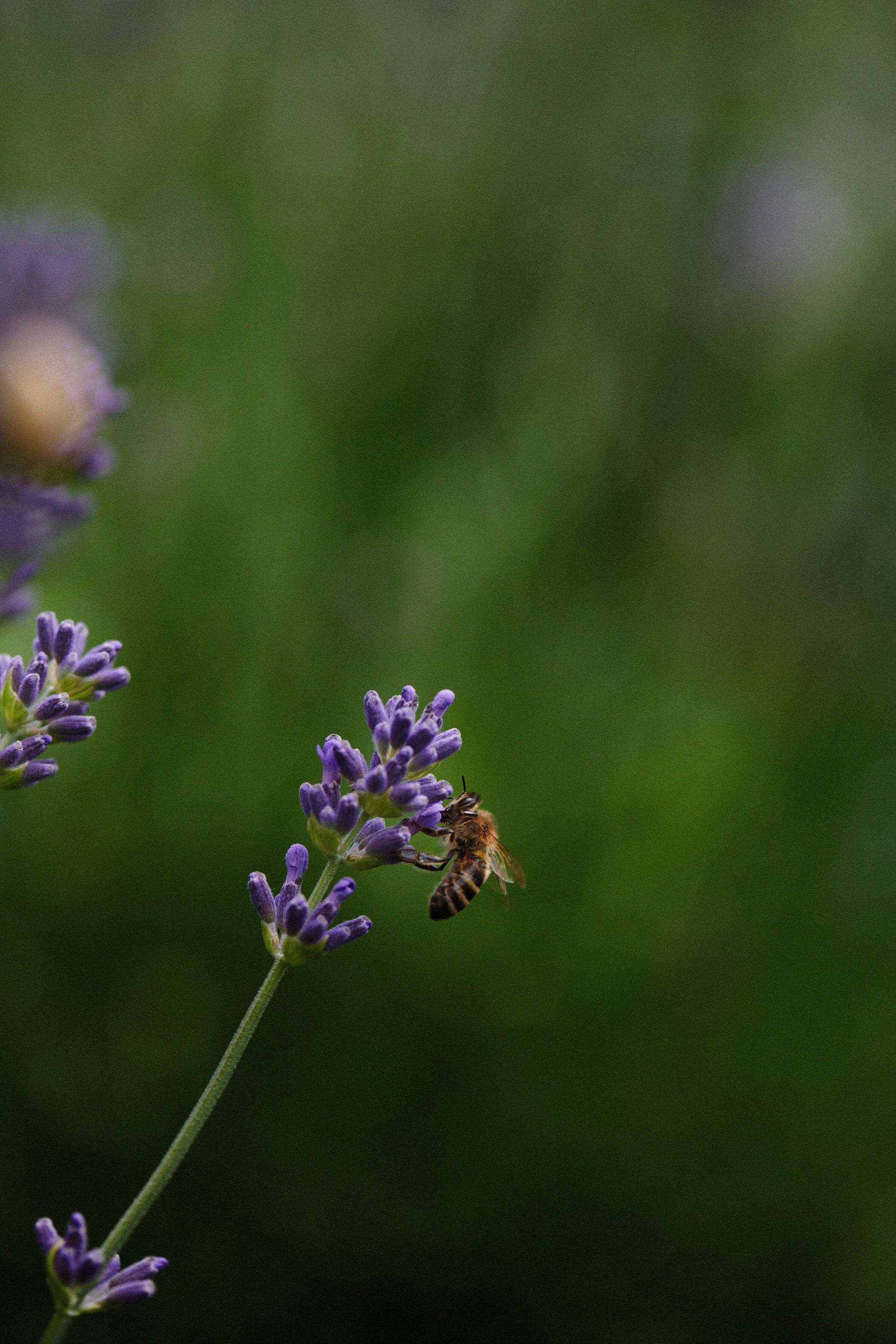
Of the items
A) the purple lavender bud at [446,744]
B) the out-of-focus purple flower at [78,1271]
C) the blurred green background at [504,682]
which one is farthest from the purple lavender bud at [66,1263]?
the blurred green background at [504,682]

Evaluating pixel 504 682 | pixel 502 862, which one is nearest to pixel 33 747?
pixel 502 862

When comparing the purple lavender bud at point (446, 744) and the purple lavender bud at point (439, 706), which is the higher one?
the purple lavender bud at point (439, 706)

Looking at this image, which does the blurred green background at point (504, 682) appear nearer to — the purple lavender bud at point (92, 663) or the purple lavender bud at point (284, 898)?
the purple lavender bud at point (92, 663)

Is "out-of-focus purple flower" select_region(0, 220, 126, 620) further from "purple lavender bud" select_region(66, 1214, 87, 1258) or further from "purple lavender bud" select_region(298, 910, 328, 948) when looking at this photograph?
"purple lavender bud" select_region(66, 1214, 87, 1258)

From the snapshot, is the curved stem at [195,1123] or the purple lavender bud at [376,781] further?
the purple lavender bud at [376,781]

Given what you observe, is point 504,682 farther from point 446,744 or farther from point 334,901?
point 334,901

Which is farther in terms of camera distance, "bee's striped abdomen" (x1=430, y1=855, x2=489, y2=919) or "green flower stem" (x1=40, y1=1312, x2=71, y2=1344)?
"bee's striped abdomen" (x1=430, y1=855, x2=489, y2=919)

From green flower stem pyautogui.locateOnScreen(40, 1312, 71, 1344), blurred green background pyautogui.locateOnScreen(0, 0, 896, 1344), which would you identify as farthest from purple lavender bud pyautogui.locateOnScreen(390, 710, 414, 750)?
blurred green background pyautogui.locateOnScreen(0, 0, 896, 1344)
